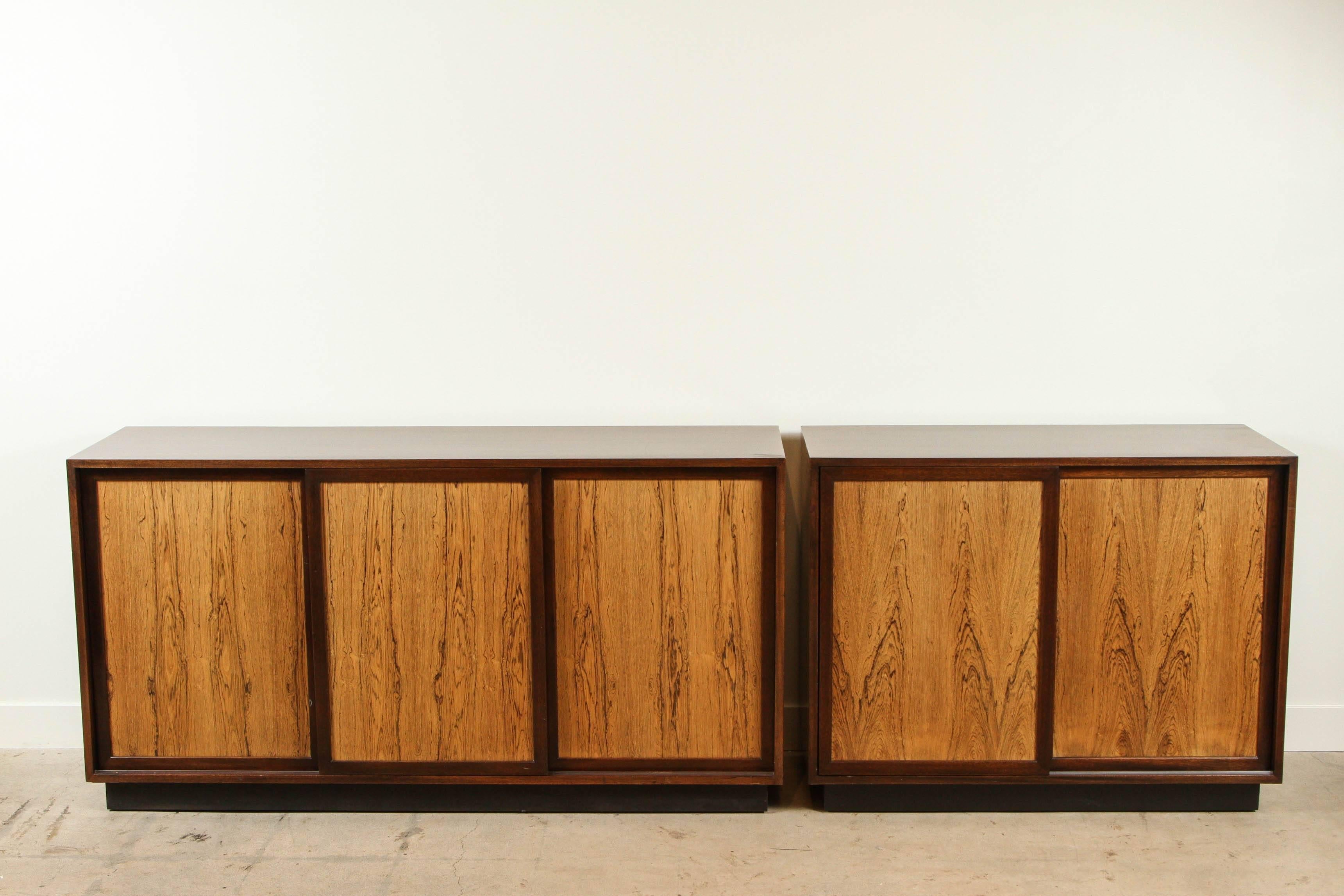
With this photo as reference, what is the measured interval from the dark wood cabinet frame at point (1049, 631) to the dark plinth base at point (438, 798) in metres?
0.26

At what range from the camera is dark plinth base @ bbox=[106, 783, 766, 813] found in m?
2.88

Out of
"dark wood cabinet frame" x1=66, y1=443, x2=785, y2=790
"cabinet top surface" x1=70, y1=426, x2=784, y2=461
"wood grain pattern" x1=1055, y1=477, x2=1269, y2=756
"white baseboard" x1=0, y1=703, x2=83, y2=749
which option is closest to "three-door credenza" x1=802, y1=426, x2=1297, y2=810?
"wood grain pattern" x1=1055, y1=477, x2=1269, y2=756

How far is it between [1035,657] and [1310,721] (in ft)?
3.24

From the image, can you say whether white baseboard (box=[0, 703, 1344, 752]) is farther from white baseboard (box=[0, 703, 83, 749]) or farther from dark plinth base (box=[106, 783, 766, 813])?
dark plinth base (box=[106, 783, 766, 813])

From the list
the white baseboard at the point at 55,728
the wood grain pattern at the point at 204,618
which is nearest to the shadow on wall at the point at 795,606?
the white baseboard at the point at 55,728

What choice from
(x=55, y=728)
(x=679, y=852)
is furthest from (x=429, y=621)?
(x=55, y=728)

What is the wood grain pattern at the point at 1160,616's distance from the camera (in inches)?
107

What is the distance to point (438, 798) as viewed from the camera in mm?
2902

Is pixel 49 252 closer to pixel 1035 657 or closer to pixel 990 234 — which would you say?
pixel 990 234

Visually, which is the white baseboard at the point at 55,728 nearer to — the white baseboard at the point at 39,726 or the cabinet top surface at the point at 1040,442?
the white baseboard at the point at 39,726

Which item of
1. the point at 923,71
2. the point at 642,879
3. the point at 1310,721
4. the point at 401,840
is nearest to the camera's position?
the point at 642,879

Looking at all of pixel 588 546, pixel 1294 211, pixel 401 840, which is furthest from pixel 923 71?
pixel 401 840

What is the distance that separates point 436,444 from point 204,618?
2.13ft

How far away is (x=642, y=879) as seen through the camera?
2.61 meters
